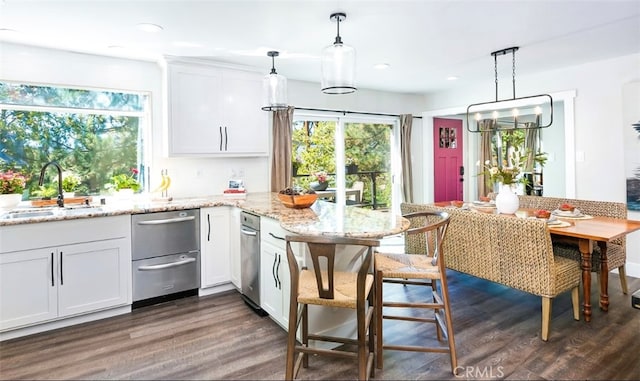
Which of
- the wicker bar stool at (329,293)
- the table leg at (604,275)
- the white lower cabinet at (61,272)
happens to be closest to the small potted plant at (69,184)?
the white lower cabinet at (61,272)

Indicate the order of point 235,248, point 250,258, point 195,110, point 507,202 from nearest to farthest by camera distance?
point 250,258
point 507,202
point 235,248
point 195,110

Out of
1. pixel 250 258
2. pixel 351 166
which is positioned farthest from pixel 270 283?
pixel 351 166

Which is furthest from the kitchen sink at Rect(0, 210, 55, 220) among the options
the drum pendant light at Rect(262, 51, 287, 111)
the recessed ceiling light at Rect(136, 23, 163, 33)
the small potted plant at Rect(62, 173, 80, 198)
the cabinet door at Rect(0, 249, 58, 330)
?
the drum pendant light at Rect(262, 51, 287, 111)

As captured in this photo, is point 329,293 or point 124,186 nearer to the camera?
point 329,293

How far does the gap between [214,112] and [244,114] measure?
0.34 metres

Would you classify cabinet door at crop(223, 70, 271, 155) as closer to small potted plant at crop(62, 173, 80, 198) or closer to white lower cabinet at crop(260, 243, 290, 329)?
small potted plant at crop(62, 173, 80, 198)

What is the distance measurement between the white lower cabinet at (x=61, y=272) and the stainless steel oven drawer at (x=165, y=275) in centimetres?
9

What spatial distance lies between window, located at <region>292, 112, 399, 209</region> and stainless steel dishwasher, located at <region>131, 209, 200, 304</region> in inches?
74.3

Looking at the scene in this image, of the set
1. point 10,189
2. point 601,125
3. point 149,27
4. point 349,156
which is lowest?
point 10,189

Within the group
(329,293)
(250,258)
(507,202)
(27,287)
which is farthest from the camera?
(507,202)

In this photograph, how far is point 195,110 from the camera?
3.76m

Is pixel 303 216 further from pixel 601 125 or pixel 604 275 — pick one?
pixel 601 125

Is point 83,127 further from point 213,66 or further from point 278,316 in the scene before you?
point 278,316

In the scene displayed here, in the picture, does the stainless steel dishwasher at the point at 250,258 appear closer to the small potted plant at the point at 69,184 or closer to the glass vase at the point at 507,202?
the small potted plant at the point at 69,184
